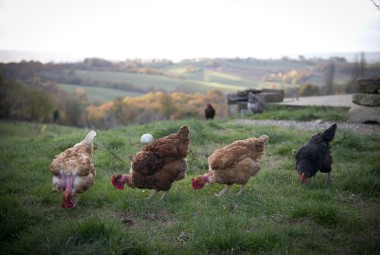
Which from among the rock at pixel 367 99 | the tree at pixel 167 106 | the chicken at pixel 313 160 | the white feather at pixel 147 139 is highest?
the rock at pixel 367 99

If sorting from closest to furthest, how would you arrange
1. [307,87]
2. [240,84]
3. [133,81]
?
1. [307,87]
2. [240,84]
3. [133,81]

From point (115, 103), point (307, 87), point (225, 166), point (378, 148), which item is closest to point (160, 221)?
point (225, 166)

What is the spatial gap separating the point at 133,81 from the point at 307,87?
36480 millimetres

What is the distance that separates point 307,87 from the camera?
28.5m

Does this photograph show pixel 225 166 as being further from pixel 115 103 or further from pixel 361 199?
pixel 115 103

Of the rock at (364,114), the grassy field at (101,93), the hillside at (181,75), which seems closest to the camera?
the rock at (364,114)

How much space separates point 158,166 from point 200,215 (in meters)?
1.29

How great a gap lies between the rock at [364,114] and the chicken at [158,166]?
29.7ft

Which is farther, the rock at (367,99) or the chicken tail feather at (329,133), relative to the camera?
the rock at (367,99)

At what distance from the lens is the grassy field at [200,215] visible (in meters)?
4.11

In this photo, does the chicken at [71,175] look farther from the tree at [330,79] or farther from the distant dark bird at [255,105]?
the tree at [330,79]

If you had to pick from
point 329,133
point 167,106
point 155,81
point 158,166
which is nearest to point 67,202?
point 158,166

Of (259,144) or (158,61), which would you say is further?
(158,61)

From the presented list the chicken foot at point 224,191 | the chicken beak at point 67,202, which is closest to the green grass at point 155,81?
the chicken foot at point 224,191
